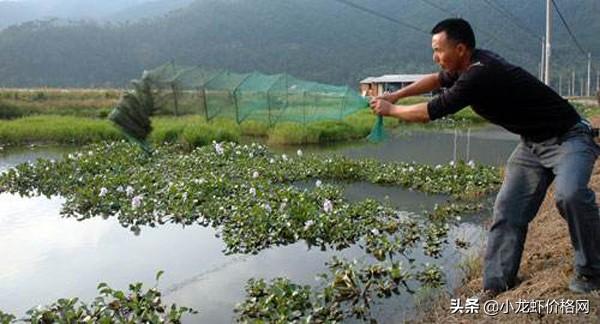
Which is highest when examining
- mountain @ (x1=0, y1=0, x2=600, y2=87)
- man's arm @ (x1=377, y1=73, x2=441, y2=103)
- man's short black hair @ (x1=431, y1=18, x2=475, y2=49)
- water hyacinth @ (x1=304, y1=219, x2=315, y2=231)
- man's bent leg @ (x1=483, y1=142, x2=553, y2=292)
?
mountain @ (x1=0, y1=0, x2=600, y2=87)

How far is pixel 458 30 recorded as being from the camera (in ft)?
12.0

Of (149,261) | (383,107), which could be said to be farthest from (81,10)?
(383,107)

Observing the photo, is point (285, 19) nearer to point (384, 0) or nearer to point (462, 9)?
point (384, 0)

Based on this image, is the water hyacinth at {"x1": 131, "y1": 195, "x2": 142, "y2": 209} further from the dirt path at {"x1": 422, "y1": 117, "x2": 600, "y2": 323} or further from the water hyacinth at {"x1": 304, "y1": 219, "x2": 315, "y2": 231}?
the dirt path at {"x1": 422, "y1": 117, "x2": 600, "y2": 323}

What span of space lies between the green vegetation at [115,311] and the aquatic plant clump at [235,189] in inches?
69.3

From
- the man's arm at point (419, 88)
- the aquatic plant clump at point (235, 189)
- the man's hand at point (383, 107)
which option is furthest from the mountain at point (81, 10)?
the man's hand at point (383, 107)

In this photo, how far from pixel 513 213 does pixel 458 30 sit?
1.37m

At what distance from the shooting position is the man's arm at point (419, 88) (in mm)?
4238

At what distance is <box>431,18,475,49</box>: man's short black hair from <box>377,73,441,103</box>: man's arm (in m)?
0.56

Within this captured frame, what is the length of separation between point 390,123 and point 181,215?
1629 cm

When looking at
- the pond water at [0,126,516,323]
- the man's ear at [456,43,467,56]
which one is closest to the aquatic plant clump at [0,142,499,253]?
the pond water at [0,126,516,323]

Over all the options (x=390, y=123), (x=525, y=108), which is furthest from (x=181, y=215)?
(x=390, y=123)

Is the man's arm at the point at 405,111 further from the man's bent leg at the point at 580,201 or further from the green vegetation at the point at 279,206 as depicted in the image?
the green vegetation at the point at 279,206

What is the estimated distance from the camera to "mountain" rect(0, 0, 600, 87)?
6425 centimetres
